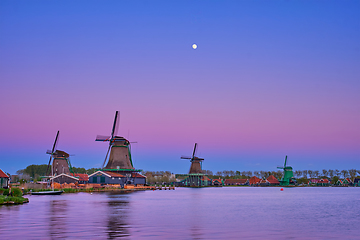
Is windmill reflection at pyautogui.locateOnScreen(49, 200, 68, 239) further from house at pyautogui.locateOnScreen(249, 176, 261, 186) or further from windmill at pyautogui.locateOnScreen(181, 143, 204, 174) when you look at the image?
house at pyautogui.locateOnScreen(249, 176, 261, 186)

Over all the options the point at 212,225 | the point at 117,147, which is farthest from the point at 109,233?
the point at 117,147

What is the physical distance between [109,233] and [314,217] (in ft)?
69.3

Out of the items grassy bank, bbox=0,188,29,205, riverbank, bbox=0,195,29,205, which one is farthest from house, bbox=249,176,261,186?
riverbank, bbox=0,195,29,205

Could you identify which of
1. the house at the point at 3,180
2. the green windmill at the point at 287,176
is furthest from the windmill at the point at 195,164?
the house at the point at 3,180

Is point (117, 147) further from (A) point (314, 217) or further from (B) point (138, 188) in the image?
(A) point (314, 217)

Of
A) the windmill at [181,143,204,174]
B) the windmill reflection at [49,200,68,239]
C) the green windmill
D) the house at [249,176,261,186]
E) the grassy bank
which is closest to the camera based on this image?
the windmill reflection at [49,200,68,239]

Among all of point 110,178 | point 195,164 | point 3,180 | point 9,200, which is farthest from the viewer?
point 195,164

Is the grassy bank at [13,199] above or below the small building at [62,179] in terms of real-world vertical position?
below

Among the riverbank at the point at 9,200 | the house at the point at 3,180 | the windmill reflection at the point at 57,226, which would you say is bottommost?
the windmill reflection at the point at 57,226

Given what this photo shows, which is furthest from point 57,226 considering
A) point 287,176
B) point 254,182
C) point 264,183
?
point 254,182

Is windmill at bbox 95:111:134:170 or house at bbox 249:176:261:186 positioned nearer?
windmill at bbox 95:111:134:170

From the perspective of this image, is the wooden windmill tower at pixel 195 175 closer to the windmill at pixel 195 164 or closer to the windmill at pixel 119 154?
the windmill at pixel 195 164

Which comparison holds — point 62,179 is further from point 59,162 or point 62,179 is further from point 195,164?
point 195,164

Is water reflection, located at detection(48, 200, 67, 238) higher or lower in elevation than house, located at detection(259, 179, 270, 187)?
lower
